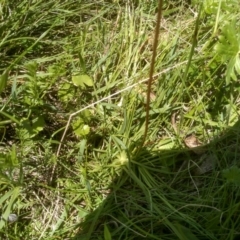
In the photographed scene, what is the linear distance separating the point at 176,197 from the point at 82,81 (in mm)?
638

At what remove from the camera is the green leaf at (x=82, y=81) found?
229 cm

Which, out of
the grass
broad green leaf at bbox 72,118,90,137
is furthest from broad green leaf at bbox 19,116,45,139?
broad green leaf at bbox 72,118,90,137

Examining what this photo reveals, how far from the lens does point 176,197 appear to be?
2.08 m

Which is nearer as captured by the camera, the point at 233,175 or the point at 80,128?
the point at 233,175

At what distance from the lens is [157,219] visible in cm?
201

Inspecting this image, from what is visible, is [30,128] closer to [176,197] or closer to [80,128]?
[80,128]

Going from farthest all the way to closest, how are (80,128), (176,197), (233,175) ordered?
(80,128)
(176,197)
(233,175)

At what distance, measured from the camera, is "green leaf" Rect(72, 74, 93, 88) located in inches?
90.3

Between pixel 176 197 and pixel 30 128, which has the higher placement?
pixel 30 128

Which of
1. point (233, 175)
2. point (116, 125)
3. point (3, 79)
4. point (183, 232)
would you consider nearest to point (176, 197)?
point (183, 232)

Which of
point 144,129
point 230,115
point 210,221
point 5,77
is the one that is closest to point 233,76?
point 230,115

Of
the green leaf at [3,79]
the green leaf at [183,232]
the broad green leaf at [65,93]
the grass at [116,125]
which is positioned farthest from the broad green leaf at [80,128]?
the green leaf at [183,232]

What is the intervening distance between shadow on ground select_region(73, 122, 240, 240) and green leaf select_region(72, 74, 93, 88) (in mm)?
380

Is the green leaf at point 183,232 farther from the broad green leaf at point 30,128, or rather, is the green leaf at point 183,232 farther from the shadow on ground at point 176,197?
the broad green leaf at point 30,128
